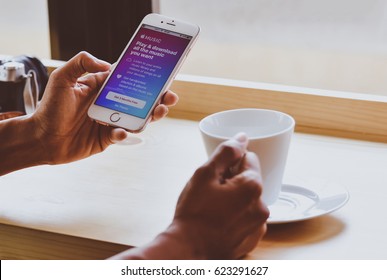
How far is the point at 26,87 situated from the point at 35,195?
0.29 metres

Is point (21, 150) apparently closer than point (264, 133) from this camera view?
No

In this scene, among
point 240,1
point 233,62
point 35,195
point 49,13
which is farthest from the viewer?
point 233,62

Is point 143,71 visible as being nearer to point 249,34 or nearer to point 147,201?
point 147,201

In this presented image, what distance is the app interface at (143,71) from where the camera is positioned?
0.97 meters

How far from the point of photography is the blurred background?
57.9 inches

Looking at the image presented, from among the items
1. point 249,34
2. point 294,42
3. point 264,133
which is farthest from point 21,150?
point 294,42

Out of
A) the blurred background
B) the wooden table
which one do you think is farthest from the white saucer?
the blurred background

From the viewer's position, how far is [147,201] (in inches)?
37.6

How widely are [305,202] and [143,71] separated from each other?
279mm

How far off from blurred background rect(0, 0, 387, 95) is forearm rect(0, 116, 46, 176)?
47 cm

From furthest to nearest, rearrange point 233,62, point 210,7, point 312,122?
point 233,62, point 210,7, point 312,122

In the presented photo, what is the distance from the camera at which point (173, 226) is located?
74cm
